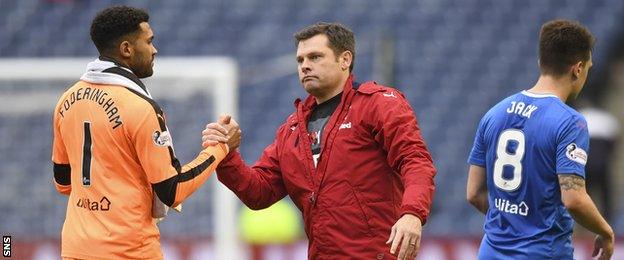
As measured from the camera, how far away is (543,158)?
210 inches

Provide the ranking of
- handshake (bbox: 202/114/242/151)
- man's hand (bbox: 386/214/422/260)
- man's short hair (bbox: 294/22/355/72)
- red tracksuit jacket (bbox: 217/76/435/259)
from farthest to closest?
man's short hair (bbox: 294/22/355/72), handshake (bbox: 202/114/242/151), red tracksuit jacket (bbox: 217/76/435/259), man's hand (bbox: 386/214/422/260)

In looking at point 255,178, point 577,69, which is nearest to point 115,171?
point 255,178

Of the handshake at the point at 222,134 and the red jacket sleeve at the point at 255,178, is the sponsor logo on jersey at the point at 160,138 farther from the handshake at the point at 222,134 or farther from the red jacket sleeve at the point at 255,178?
the red jacket sleeve at the point at 255,178

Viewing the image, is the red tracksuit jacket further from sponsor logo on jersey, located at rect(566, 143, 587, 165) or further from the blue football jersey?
sponsor logo on jersey, located at rect(566, 143, 587, 165)

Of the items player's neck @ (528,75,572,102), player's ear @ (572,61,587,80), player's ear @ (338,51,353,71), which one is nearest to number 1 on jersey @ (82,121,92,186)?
player's ear @ (338,51,353,71)

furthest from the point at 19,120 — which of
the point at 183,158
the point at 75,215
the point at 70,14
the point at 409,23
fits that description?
the point at 409,23

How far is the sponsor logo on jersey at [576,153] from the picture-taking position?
5.20m

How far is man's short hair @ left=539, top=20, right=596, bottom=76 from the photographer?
5430 mm

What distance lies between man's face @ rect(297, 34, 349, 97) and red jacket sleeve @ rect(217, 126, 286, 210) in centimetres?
37

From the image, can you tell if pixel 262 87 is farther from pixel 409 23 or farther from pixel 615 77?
pixel 615 77

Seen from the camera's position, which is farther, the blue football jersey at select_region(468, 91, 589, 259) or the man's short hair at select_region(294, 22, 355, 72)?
the man's short hair at select_region(294, 22, 355, 72)

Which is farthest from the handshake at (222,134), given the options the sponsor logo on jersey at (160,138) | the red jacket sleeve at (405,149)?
the red jacket sleeve at (405,149)

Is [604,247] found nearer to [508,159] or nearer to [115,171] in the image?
[508,159]

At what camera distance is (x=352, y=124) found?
5617mm
